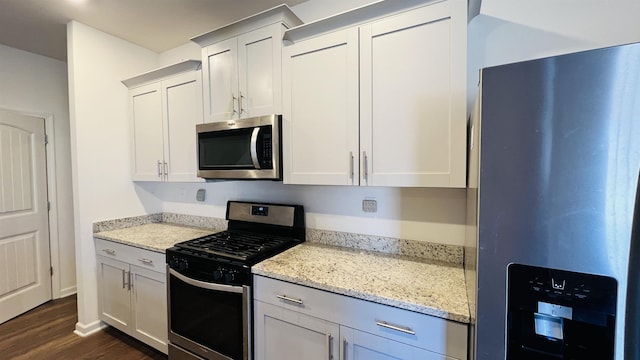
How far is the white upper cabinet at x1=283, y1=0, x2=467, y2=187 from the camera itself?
1336 mm

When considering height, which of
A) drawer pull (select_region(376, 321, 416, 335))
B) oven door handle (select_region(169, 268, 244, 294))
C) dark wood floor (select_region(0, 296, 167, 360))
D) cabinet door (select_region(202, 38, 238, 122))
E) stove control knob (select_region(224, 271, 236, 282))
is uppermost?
cabinet door (select_region(202, 38, 238, 122))

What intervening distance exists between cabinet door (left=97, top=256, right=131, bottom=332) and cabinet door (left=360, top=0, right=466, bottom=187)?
213 centimetres

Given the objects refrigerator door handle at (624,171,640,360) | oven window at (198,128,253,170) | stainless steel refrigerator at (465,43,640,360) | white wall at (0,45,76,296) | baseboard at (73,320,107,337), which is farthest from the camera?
white wall at (0,45,76,296)

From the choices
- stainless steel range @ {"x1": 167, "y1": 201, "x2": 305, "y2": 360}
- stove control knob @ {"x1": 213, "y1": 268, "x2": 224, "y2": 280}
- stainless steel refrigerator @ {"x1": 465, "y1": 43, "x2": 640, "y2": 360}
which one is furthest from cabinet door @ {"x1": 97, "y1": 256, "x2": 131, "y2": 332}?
stainless steel refrigerator @ {"x1": 465, "y1": 43, "x2": 640, "y2": 360}

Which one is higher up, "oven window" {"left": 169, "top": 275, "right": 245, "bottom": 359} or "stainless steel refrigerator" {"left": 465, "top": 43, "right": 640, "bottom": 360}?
"stainless steel refrigerator" {"left": 465, "top": 43, "right": 640, "bottom": 360}

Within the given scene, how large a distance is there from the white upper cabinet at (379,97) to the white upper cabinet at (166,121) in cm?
95

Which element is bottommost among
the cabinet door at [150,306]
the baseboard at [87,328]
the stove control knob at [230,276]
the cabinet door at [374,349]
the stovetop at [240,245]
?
the baseboard at [87,328]

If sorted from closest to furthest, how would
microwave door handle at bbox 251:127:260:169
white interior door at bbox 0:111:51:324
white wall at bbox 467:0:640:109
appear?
white wall at bbox 467:0:640:109
microwave door handle at bbox 251:127:260:169
white interior door at bbox 0:111:51:324

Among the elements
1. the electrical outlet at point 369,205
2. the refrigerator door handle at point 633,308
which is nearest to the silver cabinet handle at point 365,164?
the electrical outlet at point 369,205

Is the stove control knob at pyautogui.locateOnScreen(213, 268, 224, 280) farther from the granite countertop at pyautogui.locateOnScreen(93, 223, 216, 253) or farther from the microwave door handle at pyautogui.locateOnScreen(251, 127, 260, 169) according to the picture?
the microwave door handle at pyautogui.locateOnScreen(251, 127, 260, 169)

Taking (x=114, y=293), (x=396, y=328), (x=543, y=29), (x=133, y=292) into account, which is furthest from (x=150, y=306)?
(x=543, y=29)

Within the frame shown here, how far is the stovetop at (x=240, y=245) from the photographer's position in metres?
1.70

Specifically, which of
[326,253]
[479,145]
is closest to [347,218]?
[326,253]

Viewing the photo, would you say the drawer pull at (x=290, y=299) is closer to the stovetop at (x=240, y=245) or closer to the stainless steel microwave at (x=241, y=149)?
the stovetop at (x=240, y=245)
